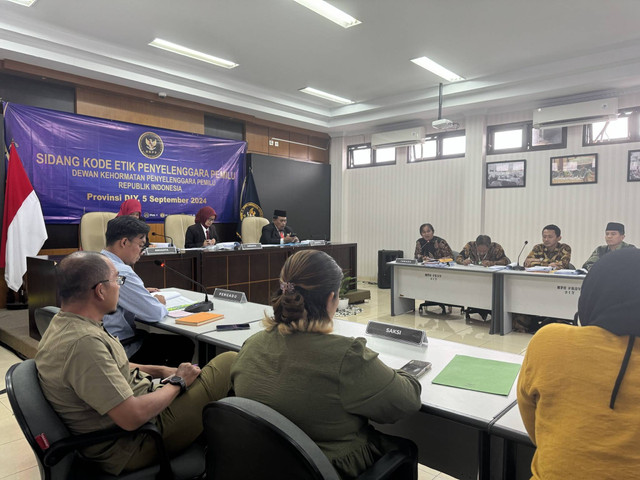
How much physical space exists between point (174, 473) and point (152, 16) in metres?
4.18

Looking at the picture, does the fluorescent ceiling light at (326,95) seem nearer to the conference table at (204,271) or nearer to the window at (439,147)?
the window at (439,147)

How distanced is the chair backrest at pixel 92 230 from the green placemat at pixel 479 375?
168 inches

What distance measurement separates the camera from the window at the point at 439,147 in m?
6.95

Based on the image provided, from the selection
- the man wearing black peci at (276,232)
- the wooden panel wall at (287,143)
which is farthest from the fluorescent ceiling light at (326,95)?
the man wearing black peci at (276,232)

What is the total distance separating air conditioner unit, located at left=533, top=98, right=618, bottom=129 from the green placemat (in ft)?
16.7

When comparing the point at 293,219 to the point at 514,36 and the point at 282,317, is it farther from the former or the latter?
the point at 282,317

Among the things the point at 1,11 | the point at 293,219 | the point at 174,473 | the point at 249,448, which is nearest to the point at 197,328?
the point at 174,473

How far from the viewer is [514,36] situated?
441cm

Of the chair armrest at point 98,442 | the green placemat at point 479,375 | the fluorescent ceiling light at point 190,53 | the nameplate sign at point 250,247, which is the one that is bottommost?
the chair armrest at point 98,442

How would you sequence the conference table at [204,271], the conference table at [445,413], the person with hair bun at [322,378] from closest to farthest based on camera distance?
the person with hair bun at [322,378]
the conference table at [445,413]
the conference table at [204,271]

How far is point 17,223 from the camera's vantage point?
14.3 feet

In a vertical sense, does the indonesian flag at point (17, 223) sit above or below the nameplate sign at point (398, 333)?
above

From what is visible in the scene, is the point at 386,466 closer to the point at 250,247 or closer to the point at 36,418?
the point at 36,418

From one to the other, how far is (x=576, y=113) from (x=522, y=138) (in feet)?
3.12
